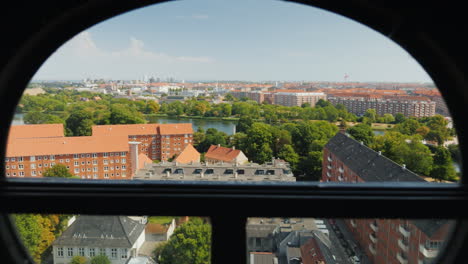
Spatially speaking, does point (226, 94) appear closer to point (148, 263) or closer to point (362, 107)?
point (362, 107)

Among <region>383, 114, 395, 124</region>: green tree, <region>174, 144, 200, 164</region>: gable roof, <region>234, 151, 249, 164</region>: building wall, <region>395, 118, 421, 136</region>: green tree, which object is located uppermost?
<region>383, 114, 395, 124</region>: green tree

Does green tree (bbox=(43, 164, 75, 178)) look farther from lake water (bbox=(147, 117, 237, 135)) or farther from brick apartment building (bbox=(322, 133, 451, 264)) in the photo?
brick apartment building (bbox=(322, 133, 451, 264))

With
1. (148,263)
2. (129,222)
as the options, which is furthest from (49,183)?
(148,263)

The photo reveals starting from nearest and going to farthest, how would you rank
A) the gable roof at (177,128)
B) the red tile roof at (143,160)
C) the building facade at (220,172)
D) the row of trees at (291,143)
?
the building facade at (220,172) < the row of trees at (291,143) < the red tile roof at (143,160) < the gable roof at (177,128)

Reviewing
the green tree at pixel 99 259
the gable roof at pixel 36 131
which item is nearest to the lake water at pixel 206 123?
the gable roof at pixel 36 131

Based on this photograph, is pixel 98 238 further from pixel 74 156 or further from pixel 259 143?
pixel 259 143

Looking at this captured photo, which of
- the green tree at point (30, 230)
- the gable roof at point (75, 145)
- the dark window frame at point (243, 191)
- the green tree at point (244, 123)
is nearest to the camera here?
the dark window frame at point (243, 191)

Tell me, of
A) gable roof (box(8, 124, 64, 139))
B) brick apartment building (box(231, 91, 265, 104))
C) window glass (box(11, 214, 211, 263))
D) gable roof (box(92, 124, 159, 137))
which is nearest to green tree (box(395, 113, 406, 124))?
brick apartment building (box(231, 91, 265, 104))

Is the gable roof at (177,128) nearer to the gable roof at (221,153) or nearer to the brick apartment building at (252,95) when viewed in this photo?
the gable roof at (221,153)
